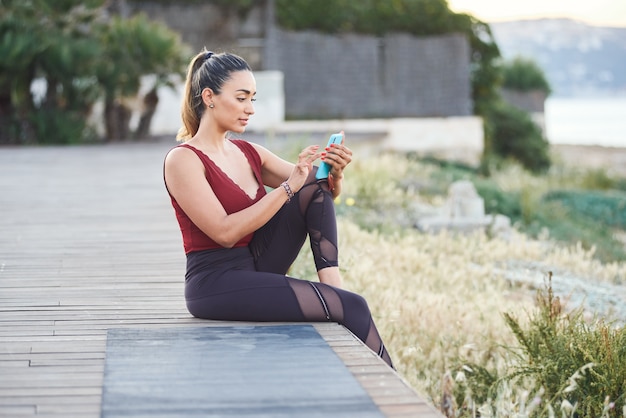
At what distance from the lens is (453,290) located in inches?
263

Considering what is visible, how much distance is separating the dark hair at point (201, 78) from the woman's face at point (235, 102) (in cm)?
3

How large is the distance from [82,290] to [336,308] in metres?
1.47

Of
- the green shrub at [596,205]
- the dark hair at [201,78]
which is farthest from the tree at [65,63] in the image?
the dark hair at [201,78]

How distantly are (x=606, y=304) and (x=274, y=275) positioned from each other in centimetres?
351

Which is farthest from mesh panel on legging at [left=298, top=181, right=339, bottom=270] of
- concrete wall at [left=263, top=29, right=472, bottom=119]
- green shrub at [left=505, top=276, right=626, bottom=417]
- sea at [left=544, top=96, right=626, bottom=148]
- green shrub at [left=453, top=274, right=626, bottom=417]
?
sea at [left=544, top=96, right=626, bottom=148]

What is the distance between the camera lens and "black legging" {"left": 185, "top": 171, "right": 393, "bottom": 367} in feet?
13.5

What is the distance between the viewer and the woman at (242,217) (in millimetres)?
4125

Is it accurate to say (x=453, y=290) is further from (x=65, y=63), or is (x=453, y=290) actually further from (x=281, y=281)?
(x=65, y=63)

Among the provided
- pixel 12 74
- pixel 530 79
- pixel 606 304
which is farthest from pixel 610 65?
pixel 606 304

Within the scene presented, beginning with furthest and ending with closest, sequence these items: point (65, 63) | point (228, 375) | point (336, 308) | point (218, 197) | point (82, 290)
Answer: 1. point (65, 63)
2. point (82, 290)
3. point (218, 197)
4. point (336, 308)
5. point (228, 375)

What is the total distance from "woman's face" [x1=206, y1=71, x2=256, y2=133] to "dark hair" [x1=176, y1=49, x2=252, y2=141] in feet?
0.09

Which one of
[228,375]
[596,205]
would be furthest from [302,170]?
[596,205]

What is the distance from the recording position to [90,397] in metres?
3.14

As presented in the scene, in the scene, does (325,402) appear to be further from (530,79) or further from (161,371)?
(530,79)
